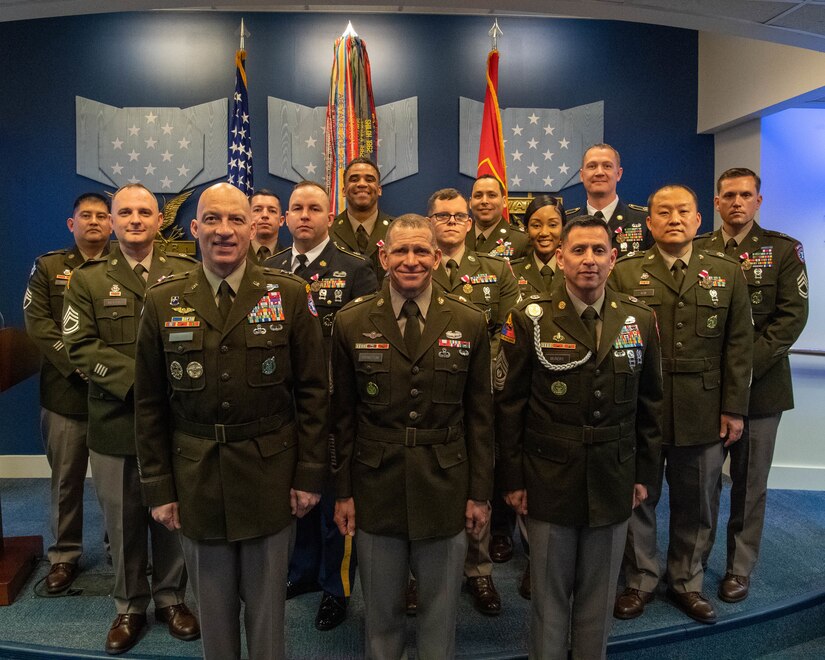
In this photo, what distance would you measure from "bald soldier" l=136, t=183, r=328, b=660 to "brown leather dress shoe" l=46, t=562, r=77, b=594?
136cm

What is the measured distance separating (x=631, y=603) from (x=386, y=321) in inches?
66.2

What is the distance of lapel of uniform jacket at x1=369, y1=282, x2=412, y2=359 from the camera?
6.76 ft

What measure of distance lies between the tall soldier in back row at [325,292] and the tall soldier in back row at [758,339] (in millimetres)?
1620

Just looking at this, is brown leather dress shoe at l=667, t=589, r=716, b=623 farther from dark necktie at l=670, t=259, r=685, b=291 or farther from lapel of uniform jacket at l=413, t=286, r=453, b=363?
lapel of uniform jacket at l=413, t=286, r=453, b=363

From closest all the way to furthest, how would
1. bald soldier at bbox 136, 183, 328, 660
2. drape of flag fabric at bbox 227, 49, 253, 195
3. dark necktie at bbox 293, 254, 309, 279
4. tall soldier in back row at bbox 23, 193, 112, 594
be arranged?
bald soldier at bbox 136, 183, 328, 660, dark necktie at bbox 293, 254, 309, 279, tall soldier in back row at bbox 23, 193, 112, 594, drape of flag fabric at bbox 227, 49, 253, 195

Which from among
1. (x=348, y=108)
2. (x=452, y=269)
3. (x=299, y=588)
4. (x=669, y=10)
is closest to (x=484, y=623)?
(x=299, y=588)

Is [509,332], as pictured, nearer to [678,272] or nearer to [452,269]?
[452,269]

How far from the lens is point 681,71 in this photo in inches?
192

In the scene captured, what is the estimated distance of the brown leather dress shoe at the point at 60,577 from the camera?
2.97 meters

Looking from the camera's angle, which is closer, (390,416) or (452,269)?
(390,416)

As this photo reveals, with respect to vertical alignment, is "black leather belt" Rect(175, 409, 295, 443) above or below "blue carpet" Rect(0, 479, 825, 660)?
above

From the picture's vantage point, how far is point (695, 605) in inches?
107

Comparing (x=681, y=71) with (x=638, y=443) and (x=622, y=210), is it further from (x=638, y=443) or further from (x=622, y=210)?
(x=638, y=443)

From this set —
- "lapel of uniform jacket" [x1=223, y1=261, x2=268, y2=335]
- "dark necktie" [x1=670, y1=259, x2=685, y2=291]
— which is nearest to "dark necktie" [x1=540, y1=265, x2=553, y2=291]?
"dark necktie" [x1=670, y1=259, x2=685, y2=291]
